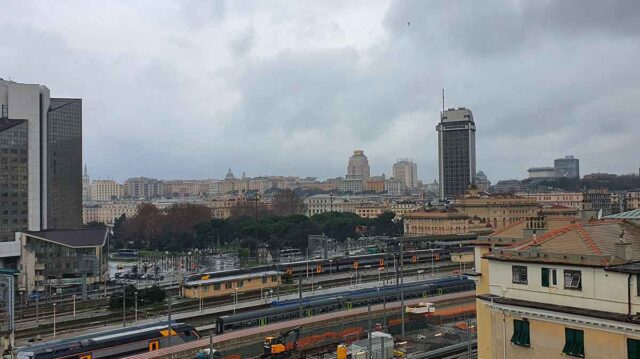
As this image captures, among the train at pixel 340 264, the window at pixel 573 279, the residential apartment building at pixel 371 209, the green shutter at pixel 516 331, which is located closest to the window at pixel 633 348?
the window at pixel 573 279

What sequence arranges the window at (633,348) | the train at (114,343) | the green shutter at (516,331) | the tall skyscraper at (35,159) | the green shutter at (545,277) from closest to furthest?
the window at (633,348), the green shutter at (545,277), the green shutter at (516,331), the train at (114,343), the tall skyscraper at (35,159)

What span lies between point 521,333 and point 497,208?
81.3m

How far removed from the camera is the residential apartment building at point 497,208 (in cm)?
8812

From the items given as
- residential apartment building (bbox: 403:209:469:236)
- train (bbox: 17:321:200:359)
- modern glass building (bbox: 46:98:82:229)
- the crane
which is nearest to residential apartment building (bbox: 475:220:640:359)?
the crane

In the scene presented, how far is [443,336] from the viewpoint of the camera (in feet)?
84.5

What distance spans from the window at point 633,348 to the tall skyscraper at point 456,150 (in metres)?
124

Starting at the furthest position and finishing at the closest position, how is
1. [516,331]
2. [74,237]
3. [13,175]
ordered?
[13,175]
[74,237]
[516,331]

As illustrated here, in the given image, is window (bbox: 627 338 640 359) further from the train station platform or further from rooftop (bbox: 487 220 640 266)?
the train station platform

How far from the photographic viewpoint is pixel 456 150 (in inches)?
5246

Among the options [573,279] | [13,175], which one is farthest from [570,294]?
[13,175]

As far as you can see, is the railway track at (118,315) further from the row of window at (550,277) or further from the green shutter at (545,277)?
the green shutter at (545,277)

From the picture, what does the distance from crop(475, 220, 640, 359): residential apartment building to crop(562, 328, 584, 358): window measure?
2 centimetres

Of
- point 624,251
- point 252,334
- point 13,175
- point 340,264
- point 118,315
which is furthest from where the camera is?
point 13,175

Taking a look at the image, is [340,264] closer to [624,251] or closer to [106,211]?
[624,251]
